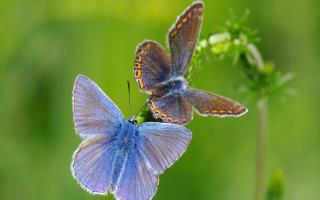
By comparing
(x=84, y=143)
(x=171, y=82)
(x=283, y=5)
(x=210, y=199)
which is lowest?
(x=210, y=199)

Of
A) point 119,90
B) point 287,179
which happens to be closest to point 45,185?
point 119,90

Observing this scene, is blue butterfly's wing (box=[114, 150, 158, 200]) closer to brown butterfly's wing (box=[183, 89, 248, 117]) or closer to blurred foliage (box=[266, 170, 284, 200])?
brown butterfly's wing (box=[183, 89, 248, 117])

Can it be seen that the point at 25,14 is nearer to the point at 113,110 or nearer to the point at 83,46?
the point at 83,46

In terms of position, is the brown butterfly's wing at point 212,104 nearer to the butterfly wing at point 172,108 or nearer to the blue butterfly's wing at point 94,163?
the butterfly wing at point 172,108

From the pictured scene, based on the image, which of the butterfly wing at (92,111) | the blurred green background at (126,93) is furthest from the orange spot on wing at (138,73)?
the blurred green background at (126,93)

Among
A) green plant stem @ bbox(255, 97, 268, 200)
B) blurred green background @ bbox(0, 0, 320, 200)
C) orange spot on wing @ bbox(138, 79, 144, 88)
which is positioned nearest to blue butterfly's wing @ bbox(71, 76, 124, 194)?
orange spot on wing @ bbox(138, 79, 144, 88)

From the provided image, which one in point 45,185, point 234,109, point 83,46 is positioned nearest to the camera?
point 234,109

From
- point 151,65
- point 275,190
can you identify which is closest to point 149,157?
point 151,65
